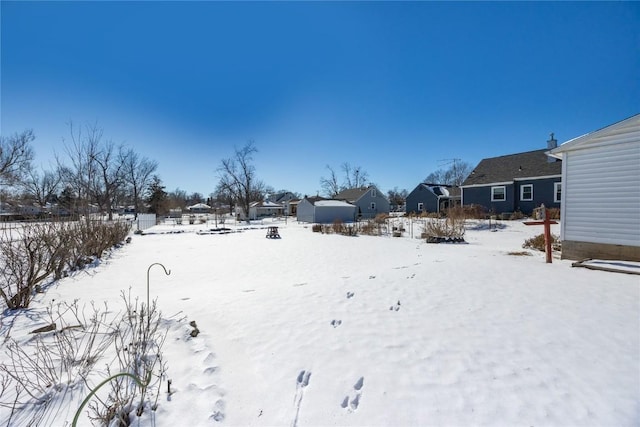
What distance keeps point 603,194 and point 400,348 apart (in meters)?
7.73

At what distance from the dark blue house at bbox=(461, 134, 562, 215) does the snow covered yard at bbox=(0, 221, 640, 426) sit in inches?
738

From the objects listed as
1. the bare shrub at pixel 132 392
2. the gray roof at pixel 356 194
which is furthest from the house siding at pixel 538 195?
the bare shrub at pixel 132 392

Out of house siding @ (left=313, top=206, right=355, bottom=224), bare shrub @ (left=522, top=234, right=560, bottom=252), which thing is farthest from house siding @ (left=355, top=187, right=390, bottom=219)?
bare shrub @ (left=522, top=234, right=560, bottom=252)

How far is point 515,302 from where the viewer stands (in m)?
4.55

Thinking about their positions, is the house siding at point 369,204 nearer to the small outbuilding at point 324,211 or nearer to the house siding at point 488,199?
the small outbuilding at point 324,211

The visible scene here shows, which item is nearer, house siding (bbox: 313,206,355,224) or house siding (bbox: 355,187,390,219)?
house siding (bbox: 313,206,355,224)

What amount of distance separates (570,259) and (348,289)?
701 cm

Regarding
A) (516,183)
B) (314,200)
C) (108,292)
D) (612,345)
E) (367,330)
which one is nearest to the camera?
(612,345)

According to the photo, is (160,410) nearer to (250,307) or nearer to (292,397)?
(292,397)

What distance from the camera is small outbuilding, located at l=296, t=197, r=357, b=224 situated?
33.1 metres

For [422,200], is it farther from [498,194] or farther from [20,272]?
[20,272]

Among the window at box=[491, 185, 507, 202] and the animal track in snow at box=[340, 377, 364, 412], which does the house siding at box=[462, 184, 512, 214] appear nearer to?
the window at box=[491, 185, 507, 202]

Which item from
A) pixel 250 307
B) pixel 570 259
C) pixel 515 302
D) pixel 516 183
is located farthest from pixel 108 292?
pixel 516 183

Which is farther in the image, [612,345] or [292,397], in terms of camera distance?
[612,345]
